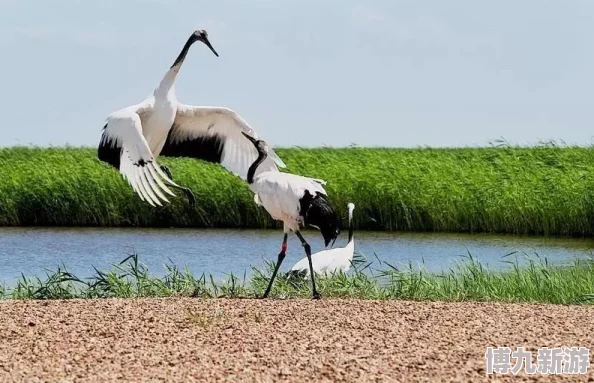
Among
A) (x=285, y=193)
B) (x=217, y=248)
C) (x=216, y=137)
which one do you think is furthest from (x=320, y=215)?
(x=217, y=248)

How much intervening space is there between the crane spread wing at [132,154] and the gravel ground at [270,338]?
84 cm

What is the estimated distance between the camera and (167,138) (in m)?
9.23

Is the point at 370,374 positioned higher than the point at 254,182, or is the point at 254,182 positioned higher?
→ the point at 254,182

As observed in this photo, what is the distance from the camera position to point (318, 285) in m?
8.99

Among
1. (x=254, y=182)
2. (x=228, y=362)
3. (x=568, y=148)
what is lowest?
(x=228, y=362)

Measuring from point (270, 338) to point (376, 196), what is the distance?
1180 cm

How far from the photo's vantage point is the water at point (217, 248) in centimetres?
1343

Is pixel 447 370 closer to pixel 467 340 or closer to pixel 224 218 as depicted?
pixel 467 340

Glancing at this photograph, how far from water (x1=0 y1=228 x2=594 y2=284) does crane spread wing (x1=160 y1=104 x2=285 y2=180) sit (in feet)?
9.93

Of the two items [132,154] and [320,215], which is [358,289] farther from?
[132,154]

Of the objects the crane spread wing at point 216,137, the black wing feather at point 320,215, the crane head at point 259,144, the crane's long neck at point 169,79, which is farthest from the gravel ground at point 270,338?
the crane's long neck at point 169,79

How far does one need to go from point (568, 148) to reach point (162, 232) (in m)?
9.90

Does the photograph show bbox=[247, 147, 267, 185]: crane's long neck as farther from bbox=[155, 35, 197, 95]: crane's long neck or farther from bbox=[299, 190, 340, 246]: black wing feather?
bbox=[155, 35, 197, 95]: crane's long neck

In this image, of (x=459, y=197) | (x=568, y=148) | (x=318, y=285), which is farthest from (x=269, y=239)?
(x=568, y=148)
